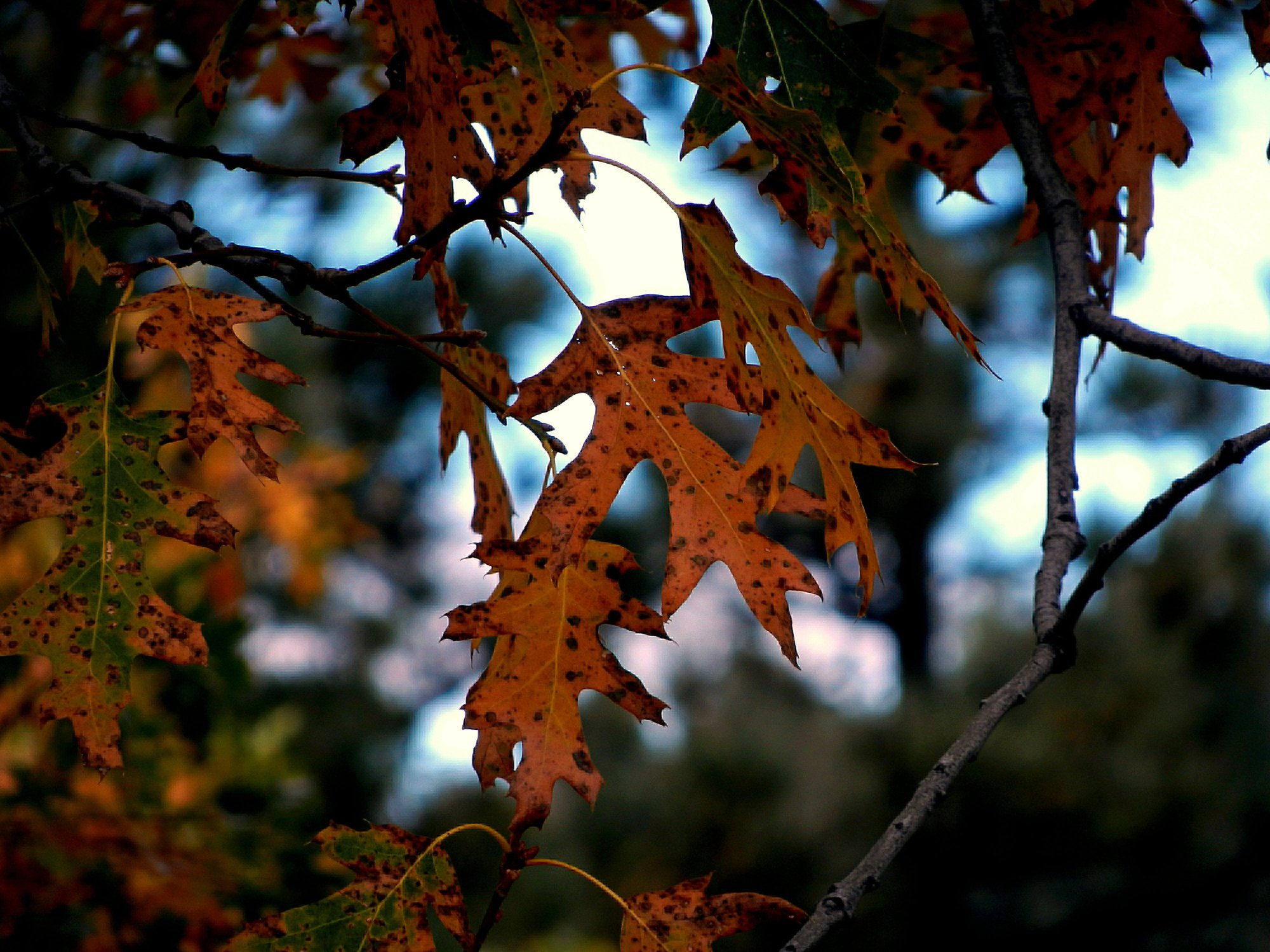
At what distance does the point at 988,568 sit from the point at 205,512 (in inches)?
245

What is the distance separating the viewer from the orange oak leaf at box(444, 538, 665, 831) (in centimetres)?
65

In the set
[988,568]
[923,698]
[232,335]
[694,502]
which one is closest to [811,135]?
[694,502]

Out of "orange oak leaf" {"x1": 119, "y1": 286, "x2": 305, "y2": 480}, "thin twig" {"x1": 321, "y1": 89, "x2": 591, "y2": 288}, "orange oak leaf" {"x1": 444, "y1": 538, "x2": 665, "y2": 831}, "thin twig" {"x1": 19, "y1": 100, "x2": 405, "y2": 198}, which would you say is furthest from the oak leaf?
"orange oak leaf" {"x1": 444, "y1": 538, "x2": 665, "y2": 831}

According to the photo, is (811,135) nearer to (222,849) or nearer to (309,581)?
(222,849)

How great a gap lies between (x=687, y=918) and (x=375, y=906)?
0.64 feet

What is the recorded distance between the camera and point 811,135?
1.90ft

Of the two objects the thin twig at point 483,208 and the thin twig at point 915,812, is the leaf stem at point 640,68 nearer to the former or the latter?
the thin twig at point 483,208

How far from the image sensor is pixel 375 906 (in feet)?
2.12

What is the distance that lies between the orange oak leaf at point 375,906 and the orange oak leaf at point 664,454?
217mm

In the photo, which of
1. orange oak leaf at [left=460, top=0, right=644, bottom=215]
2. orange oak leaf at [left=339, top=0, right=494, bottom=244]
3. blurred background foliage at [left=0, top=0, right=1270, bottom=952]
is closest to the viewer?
orange oak leaf at [left=339, top=0, right=494, bottom=244]

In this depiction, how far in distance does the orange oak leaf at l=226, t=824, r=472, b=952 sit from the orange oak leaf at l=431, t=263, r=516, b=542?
25 cm

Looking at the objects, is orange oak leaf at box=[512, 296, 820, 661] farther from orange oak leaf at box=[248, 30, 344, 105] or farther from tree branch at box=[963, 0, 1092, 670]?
orange oak leaf at box=[248, 30, 344, 105]

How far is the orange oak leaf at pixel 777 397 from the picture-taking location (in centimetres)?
64

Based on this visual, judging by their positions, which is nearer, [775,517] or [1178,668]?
[1178,668]
